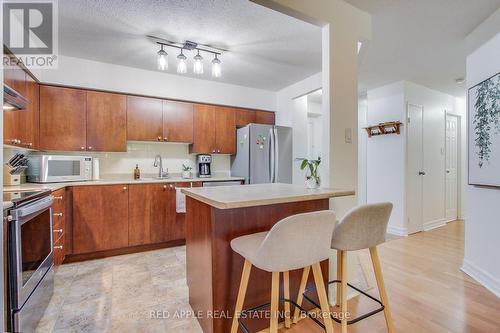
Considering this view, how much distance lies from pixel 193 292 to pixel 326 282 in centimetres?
100

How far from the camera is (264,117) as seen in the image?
4.25m

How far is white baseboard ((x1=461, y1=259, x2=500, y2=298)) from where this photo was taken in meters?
2.09

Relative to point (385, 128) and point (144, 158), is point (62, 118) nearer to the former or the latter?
point (144, 158)

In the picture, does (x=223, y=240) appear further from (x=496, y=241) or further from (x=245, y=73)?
(x=245, y=73)

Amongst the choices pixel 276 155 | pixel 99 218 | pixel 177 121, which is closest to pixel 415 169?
pixel 276 155

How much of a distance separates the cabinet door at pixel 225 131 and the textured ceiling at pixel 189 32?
751 millimetres

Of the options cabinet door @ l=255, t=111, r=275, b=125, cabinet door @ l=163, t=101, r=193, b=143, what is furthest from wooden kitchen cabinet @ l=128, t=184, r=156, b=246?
cabinet door @ l=255, t=111, r=275, b=125

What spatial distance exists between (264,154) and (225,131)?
739mm

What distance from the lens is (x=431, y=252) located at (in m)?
3.06

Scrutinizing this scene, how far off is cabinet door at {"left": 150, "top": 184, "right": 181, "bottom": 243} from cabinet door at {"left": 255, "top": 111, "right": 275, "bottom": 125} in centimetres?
186

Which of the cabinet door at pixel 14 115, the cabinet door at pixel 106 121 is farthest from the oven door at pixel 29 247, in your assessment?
the cabinet door at pixel 106 121

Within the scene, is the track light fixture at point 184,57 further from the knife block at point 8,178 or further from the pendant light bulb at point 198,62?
the knife block at point 8,178

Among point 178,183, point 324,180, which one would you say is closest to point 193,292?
point 324,180

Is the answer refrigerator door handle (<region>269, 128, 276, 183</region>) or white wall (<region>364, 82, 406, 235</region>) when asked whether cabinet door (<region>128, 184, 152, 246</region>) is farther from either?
white wall (<region>364, 82, 406, 235</region>)
